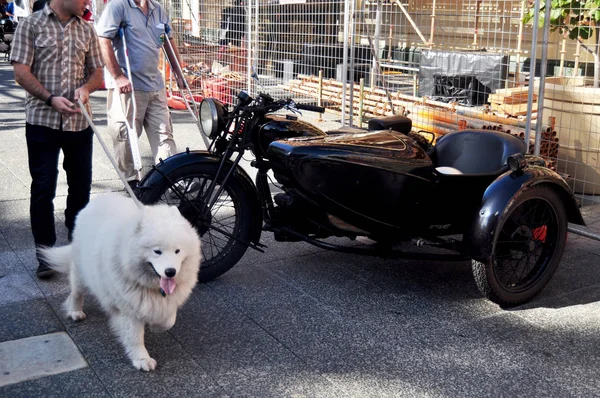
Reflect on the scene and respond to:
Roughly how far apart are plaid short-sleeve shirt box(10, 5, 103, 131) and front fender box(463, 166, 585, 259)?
282 cm

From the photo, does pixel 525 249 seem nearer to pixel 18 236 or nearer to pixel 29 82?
pixel 29 82

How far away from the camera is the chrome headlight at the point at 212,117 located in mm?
4753

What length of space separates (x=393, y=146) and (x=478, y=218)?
0.71m

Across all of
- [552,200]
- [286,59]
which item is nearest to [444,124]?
[286,59]

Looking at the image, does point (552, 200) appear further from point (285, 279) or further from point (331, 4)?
point (331, 4)

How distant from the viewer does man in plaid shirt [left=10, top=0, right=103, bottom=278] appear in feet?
15.5

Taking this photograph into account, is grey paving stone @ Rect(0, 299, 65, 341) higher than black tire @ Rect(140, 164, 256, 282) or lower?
lower

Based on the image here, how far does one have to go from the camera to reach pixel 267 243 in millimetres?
5883

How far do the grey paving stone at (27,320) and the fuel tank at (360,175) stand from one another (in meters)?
1.67

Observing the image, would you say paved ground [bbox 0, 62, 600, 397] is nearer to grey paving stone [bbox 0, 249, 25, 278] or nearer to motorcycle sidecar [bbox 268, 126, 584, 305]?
grey paving stone [bbox 0, 249, 25, 278]

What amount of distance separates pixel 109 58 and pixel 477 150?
11.3 ft

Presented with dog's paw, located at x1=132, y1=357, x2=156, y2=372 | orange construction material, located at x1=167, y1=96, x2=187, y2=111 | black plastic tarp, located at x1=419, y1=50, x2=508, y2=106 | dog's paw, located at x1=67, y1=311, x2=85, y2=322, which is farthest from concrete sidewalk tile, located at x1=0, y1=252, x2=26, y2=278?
orange construction material, located at x1=167, y1=96, x2=187, y2=111

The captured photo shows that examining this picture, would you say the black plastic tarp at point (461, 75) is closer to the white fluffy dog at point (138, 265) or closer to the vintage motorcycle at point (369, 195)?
the vintage motorcycle at point (369, 195)

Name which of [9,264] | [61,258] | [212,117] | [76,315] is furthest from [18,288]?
[212,117]
